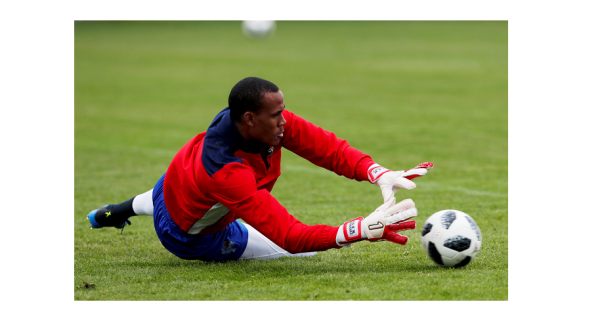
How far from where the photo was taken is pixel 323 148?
5.16 metres

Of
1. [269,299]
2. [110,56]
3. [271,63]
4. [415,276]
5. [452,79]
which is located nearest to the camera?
[269,299]

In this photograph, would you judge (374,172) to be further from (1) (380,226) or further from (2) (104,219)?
(2) (104,219)

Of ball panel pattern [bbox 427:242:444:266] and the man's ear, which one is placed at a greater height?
the man's ear

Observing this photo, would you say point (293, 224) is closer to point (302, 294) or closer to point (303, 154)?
point (302, 294)

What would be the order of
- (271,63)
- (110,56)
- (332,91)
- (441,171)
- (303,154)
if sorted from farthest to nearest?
(110,56), (271,63), (332,91), (441,171), (303,154)

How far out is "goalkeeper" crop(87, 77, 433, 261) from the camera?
14.3 ft

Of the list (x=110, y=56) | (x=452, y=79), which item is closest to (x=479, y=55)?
(x=452, y=79)

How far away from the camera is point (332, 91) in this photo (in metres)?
22.0

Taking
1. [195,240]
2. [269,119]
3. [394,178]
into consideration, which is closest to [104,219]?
[195,240]

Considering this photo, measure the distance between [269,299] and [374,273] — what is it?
3.28 ft

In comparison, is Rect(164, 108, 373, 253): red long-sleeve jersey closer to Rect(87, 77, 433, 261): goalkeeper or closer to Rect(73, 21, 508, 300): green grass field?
Rect(87, 77, 433, 261): goalkeeper

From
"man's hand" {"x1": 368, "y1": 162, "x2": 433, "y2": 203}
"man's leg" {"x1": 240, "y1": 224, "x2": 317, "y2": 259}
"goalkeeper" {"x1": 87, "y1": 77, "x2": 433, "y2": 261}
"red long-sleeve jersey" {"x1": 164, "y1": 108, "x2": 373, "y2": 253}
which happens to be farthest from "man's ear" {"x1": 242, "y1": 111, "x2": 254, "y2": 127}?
"man's leg" {"x1": 240, "y1": 224, "x2": 317, "y2": 259}

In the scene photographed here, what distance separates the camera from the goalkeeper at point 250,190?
4348mm

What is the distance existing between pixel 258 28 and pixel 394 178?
3359cm
